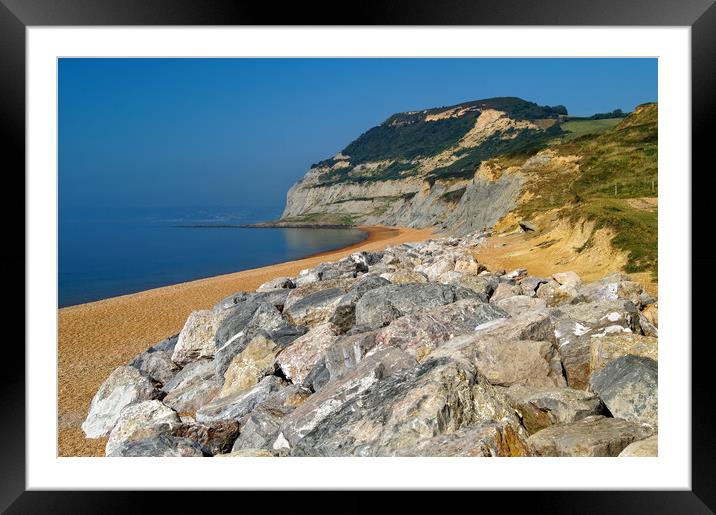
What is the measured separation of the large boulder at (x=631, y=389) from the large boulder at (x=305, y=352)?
2970 millimetres

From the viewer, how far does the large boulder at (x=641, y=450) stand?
4.12 meters

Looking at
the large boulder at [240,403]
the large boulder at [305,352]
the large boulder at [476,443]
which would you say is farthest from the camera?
the large boulder at [305,352]

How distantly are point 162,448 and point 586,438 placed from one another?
352 cm

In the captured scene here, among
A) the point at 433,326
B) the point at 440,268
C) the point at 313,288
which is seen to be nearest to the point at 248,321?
the point at 313,288

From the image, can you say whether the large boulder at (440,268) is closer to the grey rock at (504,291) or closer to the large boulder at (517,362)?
the grey rock at (504,291)

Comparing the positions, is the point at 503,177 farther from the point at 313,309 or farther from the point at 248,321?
the point at 248,321


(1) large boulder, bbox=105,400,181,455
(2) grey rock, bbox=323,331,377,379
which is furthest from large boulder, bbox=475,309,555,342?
(1) large boulder, bbox=105,400,181,455

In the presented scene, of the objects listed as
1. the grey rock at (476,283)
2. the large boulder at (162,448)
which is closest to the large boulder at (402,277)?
the grey rock at (476,283)

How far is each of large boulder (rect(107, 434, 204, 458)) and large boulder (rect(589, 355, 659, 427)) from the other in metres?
3.60

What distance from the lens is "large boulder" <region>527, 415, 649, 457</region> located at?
4.18 metres

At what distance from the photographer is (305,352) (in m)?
6.77
